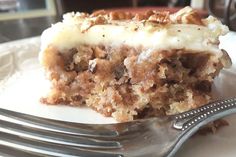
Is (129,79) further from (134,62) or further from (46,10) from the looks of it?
(46,10)

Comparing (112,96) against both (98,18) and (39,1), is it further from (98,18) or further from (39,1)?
(39,1)

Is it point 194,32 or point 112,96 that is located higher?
point 194,32

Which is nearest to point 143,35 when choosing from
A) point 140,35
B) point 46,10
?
point 140,35

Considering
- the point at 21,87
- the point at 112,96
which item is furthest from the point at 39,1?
the point at 112,96

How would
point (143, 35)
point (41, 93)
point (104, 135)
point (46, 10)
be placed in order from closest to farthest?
point (104, 135) → point (143, 35) → point (41, 93) → point (46, 10)

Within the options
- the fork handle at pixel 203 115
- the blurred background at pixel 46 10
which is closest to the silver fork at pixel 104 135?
the fork handle at pixel 203 115

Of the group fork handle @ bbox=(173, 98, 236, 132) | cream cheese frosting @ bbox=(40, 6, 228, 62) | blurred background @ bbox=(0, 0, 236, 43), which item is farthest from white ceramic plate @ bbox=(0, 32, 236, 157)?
blurred background @ bbox=(0, 0, 236, 43)
